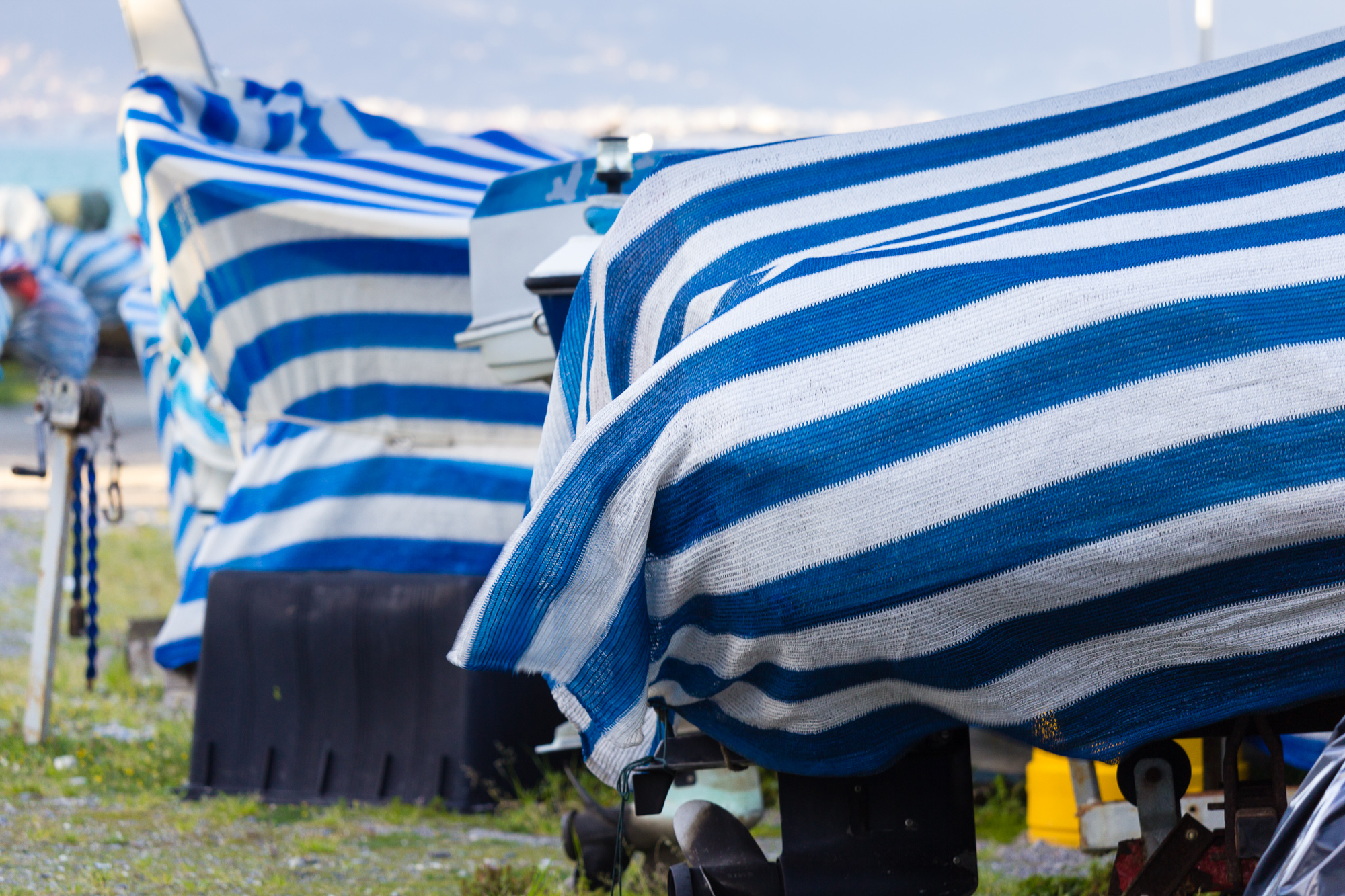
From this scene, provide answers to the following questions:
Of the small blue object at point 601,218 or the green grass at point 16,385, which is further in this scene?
the green grass at point 16,385

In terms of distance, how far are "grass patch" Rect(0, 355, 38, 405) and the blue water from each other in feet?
26.3

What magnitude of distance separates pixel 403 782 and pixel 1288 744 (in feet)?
7.77

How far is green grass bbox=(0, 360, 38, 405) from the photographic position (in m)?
16.9

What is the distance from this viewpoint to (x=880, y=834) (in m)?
1.92

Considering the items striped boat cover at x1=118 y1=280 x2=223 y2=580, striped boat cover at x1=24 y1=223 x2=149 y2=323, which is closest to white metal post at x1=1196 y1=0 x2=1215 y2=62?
striped boat cover at x1=118 y1=280 x2=223 y2=580

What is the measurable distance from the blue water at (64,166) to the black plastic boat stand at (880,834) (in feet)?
82.4

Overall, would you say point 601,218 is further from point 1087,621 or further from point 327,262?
point 327,262

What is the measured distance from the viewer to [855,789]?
6.25ft

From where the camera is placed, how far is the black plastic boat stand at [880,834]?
1.90 metres

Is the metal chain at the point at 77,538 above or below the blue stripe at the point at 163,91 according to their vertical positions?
below

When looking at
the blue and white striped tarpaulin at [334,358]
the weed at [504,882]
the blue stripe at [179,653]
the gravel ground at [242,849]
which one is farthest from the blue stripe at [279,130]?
the weed at [504,882]

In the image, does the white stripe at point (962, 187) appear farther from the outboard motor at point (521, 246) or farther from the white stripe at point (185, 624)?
the white stripe at point (185, 624)

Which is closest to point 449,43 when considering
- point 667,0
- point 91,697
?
point 667,0

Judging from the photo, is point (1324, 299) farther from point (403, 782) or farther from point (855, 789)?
point (403, 782)
